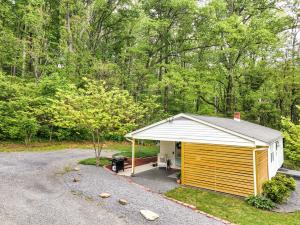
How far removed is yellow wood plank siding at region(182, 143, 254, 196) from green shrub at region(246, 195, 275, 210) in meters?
0.39

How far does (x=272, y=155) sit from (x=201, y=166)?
16.5 feet

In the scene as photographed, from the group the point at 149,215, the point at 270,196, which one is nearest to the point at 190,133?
the point at 270,196

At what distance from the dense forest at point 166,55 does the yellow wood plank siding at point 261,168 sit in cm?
1076

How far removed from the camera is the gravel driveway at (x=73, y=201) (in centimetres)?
715

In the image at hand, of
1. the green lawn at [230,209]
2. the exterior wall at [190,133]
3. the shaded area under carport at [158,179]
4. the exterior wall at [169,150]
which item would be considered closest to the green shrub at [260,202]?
the green lawn at [230,209]

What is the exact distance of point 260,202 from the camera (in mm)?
9219

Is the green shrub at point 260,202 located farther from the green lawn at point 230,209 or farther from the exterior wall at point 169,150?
the exterior wall at point 169,150

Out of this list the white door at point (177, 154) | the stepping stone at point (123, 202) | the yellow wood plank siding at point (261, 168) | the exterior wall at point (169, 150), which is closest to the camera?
the stepping stone at point (123, 202)

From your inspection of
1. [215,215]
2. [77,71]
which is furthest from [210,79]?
[215,215]

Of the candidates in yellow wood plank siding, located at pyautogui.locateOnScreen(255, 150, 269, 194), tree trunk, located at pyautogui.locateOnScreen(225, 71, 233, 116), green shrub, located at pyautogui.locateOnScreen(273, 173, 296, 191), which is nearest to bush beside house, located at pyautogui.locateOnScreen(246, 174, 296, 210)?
yellow wood plank siding, located at pyautogui.locateOnScreen(255, 150, 269, 194)

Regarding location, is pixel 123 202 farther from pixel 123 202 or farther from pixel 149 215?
pixel 149 215

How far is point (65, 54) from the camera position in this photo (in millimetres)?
24578

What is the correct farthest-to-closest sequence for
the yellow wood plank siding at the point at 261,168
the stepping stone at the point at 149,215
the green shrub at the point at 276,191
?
1. the yellow wood plank siding at the point at 261,168
2. the green shrub at the point at 276,191
3. the stepping stone at the point at 149,215

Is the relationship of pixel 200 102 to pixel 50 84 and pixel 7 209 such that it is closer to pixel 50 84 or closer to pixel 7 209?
pixel 50 84
